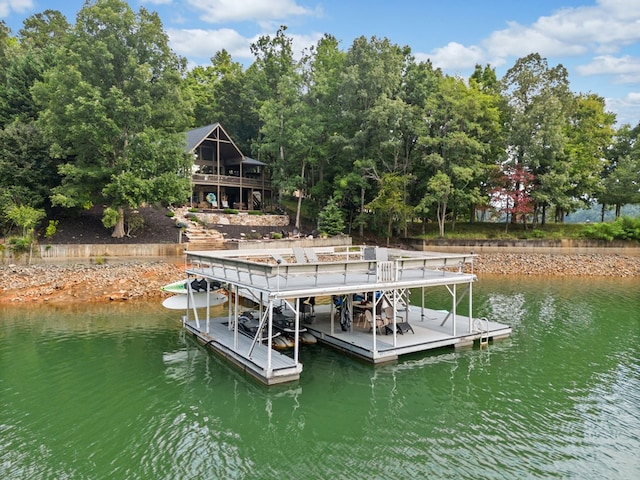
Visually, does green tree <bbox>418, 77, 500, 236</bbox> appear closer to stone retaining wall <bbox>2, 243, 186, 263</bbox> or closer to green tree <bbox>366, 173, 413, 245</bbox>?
green tree <bbox>366, 173, 413, 245</bbox>

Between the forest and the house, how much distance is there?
114 inches

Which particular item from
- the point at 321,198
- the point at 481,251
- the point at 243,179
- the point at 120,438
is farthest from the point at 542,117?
the point at 120,438

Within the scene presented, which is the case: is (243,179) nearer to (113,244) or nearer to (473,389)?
(113,244)

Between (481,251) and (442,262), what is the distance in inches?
952

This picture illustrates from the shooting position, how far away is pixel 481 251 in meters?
35.2

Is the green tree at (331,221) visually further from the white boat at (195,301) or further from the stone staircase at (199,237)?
the white boat at (195,301)

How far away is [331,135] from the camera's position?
39.7 metres

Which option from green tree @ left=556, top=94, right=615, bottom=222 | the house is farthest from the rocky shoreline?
green tree @ left=556, top=94, right=615, bottom=222

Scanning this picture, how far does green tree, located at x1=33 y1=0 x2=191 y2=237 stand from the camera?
84.9ft

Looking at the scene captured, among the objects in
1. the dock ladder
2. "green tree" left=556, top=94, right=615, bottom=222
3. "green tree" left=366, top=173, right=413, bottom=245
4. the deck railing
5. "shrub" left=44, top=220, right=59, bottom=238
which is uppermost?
"green tree" left=556, top=94, right=615, bottom=222

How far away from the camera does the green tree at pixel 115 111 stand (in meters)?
25.9

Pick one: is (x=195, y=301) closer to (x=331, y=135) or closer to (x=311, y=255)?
(x=311, y=255)

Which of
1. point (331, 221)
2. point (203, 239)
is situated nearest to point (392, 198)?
point (331, 221)

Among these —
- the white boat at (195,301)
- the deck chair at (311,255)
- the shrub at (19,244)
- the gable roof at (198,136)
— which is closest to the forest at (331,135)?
the shrub at (19,244)
